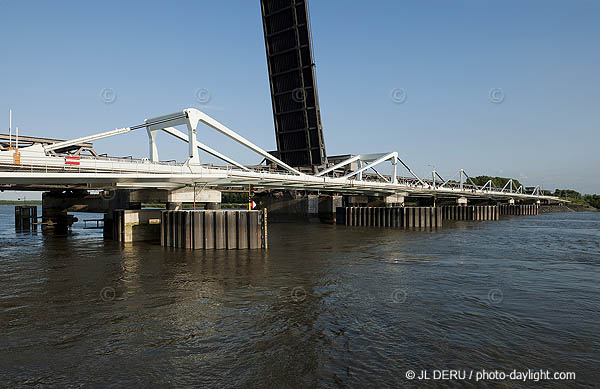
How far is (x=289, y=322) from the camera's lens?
9000mm

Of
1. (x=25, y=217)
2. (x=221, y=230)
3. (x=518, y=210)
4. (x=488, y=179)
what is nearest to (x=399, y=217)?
(x=221, y=230)

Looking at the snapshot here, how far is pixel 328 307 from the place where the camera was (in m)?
10.3

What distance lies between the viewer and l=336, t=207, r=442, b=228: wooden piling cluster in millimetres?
42656

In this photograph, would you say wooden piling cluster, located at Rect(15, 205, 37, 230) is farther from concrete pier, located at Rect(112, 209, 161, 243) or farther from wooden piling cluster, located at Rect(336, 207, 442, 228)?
wooden piling cluster, located at Rect(336, 207, 442, 228)

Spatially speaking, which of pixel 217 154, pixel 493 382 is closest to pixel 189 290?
pixel 493 382

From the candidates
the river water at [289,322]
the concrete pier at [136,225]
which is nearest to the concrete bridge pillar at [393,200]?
the concrete pier at [136,225]

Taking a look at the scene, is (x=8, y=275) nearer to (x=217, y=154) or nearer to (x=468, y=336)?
(x=468, y=336)

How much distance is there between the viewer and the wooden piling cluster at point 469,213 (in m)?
61.9

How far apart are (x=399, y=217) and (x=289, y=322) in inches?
1414

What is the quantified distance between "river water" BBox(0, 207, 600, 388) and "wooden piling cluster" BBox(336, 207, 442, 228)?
24850mm

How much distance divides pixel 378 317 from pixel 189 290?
6.26 m

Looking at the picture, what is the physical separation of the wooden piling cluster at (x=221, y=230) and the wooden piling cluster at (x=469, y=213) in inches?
1930

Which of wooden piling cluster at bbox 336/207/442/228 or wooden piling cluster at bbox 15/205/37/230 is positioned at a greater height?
wooden piling cluster at bbox 15/205/37/230

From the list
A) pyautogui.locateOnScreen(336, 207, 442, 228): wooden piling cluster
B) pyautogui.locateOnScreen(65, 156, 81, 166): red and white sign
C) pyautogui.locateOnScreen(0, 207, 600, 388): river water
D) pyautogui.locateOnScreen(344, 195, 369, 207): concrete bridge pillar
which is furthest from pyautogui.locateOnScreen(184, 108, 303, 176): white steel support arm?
pyautogui.locateOnScreen(344, 195, 369, 207): concrete bridge pillar
